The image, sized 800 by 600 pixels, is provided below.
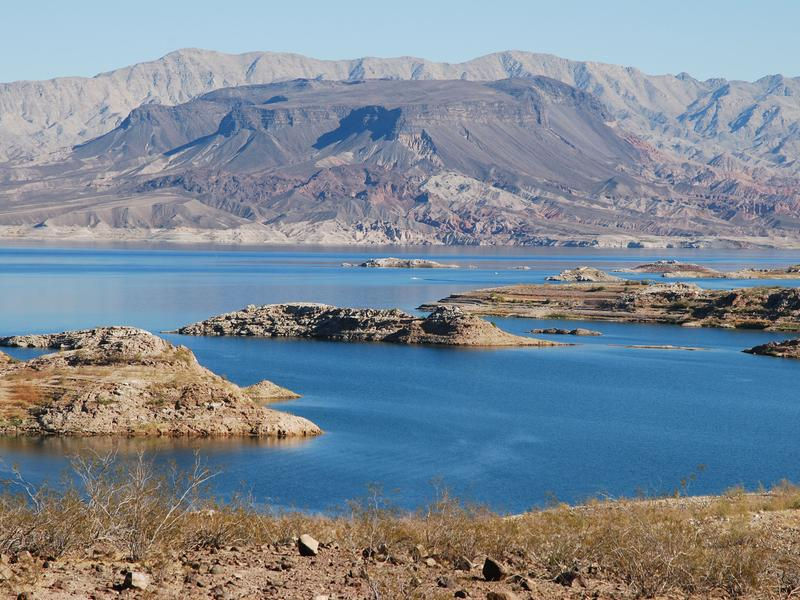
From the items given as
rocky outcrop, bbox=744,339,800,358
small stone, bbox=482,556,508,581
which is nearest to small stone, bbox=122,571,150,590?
small stone, bbox=482,556,508,581

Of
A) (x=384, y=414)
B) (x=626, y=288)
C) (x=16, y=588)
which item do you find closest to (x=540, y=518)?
(x=16, y=588)

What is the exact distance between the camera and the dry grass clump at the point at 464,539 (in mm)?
18656

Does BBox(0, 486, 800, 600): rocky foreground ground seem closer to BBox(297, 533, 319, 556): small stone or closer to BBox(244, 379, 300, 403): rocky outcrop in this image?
BBox(297, 533, 319, 556): small stone

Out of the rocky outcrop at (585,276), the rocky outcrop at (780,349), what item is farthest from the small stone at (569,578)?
the rocky outcrop at (585,276)

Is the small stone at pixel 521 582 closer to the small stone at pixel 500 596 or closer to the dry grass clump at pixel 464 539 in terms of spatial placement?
the dry grass clump at pixel 464 539

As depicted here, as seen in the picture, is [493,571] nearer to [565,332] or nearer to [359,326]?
[359,326]

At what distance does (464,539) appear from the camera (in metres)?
20.8

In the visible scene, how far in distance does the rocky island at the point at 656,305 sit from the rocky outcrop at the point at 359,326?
25327 mm

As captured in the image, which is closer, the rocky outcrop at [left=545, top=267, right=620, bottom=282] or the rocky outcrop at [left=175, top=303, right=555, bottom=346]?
the rocky outcrop at [left=175, top=303, right=555, bottom=346]

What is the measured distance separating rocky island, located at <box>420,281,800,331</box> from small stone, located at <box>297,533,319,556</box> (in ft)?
351

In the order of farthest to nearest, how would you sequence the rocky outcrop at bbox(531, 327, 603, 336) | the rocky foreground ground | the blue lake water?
the rocky outcrop at bbox(531, 327, 603, 336) < the blue lake water < the rocky foreground ground

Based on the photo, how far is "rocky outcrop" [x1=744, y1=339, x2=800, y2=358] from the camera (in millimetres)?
95375

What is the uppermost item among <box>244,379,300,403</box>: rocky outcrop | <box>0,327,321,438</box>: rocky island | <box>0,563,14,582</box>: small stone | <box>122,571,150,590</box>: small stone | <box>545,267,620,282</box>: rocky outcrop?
<box>0,563,14,582</box>: small stone

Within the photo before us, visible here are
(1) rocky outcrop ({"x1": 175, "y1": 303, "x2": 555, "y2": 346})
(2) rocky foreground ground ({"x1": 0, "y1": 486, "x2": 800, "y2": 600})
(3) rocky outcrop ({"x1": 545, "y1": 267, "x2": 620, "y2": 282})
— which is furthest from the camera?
(3) rocky outcrop ({"x1": 545, "y1": 267, "x2": 620, "y2": 282})
